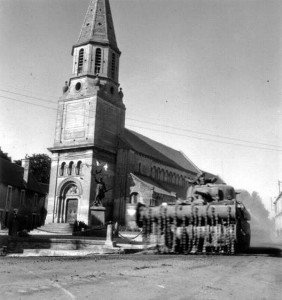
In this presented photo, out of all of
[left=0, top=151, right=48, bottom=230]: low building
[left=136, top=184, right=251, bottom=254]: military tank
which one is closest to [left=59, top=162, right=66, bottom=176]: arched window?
[left=0, top=151, right=48, bottom=230]: low building

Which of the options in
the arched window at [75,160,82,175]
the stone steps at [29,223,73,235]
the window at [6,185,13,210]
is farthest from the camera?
the window at [6,185,13,210]

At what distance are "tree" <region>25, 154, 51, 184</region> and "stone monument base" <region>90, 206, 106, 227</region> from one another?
2988 centimetres

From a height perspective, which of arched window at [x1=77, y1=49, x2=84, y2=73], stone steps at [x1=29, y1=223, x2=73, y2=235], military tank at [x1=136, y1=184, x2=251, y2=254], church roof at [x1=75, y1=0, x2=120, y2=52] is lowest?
stone steps at [x1=29, y1=223, x2=73, y2=235]

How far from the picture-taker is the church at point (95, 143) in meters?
36.8

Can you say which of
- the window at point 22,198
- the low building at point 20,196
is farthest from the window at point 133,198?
the window at point 22,198

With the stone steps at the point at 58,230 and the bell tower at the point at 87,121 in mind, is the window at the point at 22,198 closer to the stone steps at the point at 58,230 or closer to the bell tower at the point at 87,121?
the bell tower at the point at 87,121

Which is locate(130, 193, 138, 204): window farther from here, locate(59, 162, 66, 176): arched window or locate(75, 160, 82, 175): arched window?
locate(59, 162, 66, 176): arched window

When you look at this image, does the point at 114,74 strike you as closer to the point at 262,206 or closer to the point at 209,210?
the point at 209,210

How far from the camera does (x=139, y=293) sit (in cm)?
580

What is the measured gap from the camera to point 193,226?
551 inches

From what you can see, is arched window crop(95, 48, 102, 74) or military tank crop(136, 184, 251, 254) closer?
military tank crop(136, 184, 251, 254)

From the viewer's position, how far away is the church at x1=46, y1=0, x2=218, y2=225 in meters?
36.8

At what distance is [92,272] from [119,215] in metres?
30.5

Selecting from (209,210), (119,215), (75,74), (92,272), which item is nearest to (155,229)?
(209,210)
